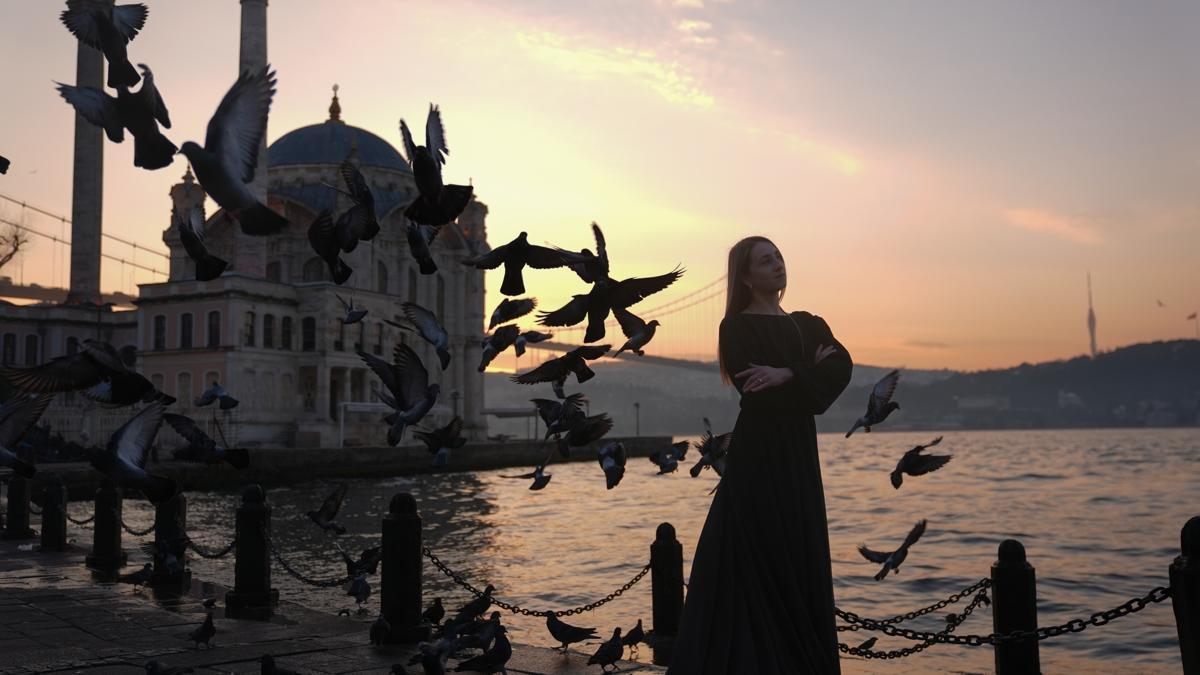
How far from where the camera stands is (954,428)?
18438 centimetres

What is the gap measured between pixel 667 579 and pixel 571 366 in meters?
2.63

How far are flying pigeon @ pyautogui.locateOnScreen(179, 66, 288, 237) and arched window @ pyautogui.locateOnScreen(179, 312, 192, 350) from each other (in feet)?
150

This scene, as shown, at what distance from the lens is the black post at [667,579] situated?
22.6ft

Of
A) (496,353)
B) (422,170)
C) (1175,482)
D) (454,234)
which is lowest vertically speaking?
(1175,482)

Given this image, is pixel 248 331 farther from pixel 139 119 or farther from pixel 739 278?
pixel 139 119

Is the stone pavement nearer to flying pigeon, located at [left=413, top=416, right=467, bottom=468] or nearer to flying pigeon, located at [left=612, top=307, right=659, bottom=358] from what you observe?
flying pigeon, located at [left=413, top=416, right=467, bottom=468]

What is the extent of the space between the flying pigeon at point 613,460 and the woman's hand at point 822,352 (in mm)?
1313

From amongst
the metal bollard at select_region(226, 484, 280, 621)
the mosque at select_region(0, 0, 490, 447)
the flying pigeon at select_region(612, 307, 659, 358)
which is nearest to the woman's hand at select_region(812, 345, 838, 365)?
the flying pigeon at select_region(612, 307, 659, 358)

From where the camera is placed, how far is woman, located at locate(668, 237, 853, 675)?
177 inches

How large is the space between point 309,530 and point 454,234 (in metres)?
44.3

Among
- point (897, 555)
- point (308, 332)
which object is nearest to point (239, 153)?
point (897, 555)

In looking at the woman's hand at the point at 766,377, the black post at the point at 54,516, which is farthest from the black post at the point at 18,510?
the woman's hand at the point at 766,377

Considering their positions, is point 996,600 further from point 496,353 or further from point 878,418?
point 496,353

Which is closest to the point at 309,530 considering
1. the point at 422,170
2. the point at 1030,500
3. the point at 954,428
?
the point at 422,170
